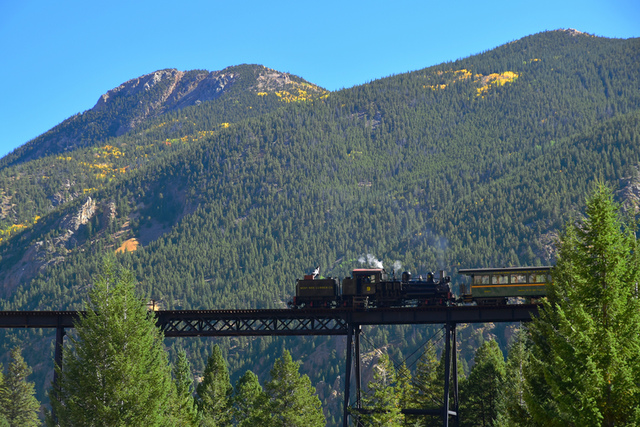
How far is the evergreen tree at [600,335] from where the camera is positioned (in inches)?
857

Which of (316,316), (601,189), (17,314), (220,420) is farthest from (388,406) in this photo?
(601,189)

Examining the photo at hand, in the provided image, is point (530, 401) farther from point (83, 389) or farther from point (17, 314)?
point (17, 314)

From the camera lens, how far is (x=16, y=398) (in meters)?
97.0

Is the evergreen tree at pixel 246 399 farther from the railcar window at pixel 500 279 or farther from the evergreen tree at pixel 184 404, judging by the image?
the railcar window at pixel 500 279

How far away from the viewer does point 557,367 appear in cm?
2330

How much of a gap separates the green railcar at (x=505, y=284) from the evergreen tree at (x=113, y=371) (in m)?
26.6

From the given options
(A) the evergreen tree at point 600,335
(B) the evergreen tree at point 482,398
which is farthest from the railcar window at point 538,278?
(A) the evergreen tree at point 600,335

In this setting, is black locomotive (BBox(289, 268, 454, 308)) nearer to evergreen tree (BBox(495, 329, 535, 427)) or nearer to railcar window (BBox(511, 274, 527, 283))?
railcar window (BBox(511, 274, 527, 283))

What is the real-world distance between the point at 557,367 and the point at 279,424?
1881 inches

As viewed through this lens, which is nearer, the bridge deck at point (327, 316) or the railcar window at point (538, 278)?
the bridge deck at point (327, 316)

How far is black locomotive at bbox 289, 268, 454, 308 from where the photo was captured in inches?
2213

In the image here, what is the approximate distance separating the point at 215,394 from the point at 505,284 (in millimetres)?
32708

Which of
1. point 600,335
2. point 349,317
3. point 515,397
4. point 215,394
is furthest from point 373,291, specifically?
point 600,335

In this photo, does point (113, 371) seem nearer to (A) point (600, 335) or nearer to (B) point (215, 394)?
(A) point (600, 335)
